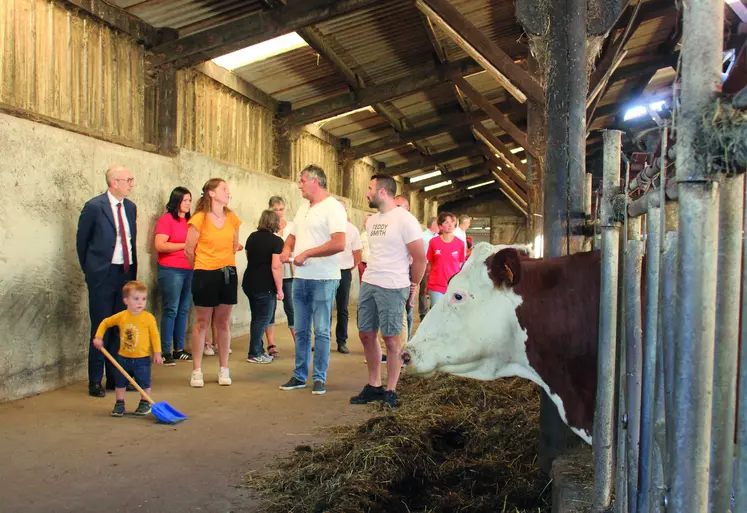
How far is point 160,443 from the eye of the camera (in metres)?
3.96

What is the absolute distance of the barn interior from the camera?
3406 millimetres

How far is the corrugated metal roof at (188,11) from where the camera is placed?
6.95 meters

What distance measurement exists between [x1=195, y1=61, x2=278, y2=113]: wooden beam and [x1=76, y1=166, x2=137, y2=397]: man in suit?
3738 millimetres

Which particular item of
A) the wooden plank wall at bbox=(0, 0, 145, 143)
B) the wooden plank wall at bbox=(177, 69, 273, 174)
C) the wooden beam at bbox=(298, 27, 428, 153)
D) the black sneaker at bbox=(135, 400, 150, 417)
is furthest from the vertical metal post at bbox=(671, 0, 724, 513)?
the wooden beam at bbox=(298, 27, 428, 153)

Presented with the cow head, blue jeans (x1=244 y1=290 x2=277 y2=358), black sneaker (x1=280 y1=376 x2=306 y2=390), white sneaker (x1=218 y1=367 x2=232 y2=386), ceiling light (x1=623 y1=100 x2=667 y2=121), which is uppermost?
ceiling light (x1=623 y1=100 x2=667 y2=121)

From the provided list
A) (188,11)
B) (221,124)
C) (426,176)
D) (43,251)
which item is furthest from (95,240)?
(426,176)

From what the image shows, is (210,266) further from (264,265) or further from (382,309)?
(382,309)

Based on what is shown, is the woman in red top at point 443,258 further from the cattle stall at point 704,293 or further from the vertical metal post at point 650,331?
the cattle stall at point 704,293

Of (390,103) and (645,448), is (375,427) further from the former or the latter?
(390,103)

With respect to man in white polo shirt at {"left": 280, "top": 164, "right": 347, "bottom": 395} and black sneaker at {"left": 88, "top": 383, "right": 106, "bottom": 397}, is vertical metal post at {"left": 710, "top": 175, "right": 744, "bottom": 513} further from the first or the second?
black sneaker at {"left": 88, "top": 383, "right": 106, "bottom": 397}

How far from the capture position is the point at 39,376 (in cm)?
509

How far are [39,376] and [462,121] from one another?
12.4 m

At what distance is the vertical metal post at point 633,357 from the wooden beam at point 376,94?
32.0 ft

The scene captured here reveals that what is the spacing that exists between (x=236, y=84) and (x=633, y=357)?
340 inches
